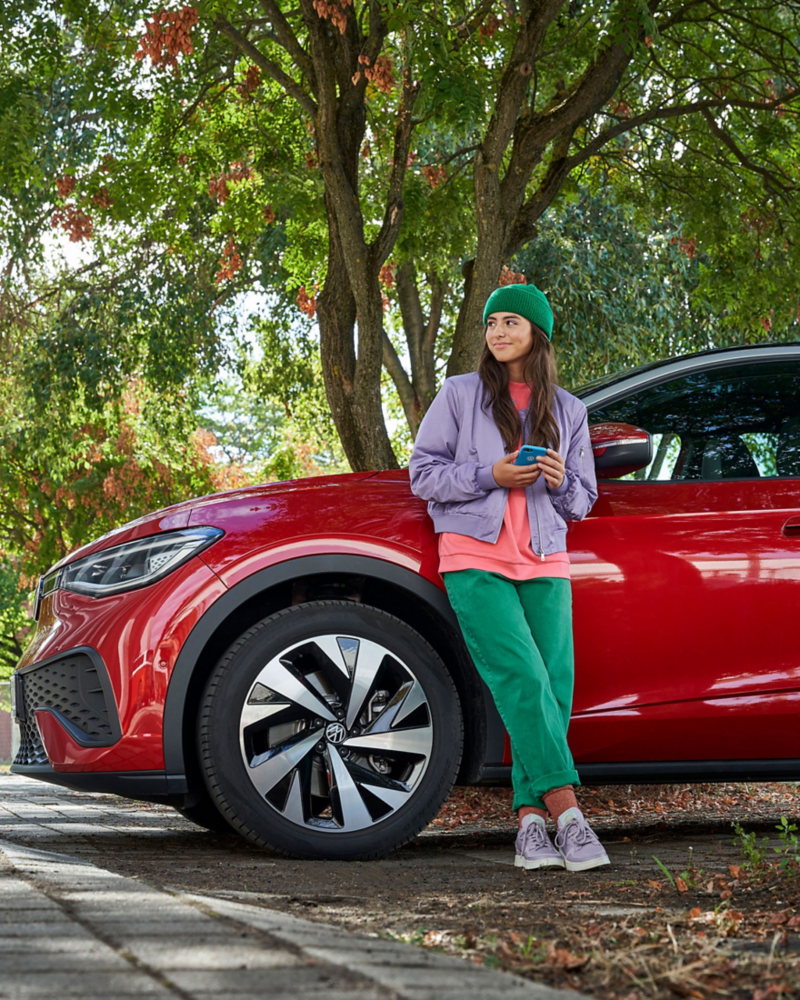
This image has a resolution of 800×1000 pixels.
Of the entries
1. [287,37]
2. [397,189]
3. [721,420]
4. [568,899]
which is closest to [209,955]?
[568,899]

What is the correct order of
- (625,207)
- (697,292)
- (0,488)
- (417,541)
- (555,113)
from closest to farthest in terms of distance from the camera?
(417,541) < (555,113) < (697,292) < (625,207) < (0,488)

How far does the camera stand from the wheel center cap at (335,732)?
3.72m

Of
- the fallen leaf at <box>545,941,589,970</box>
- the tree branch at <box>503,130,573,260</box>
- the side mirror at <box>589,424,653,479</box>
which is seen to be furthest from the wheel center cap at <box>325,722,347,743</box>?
the tree branch at <box>503,130,573,260</box>

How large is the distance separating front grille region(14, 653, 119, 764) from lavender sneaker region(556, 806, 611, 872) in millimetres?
1459

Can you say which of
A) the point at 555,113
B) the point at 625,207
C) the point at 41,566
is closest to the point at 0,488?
the point at 41,566

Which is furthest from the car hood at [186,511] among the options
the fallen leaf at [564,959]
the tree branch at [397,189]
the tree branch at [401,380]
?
the tree branch at [401,380]

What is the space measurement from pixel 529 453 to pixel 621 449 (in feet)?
1.26

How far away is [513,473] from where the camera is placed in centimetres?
366

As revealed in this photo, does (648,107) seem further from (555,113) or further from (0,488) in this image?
(0,488)

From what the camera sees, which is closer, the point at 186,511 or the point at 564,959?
the point at 564,959

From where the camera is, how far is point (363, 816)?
373 centimetres

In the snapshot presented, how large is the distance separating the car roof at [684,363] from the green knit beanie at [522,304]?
36cm

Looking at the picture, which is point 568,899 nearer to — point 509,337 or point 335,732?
point 335,732

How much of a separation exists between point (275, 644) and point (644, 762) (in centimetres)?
132
